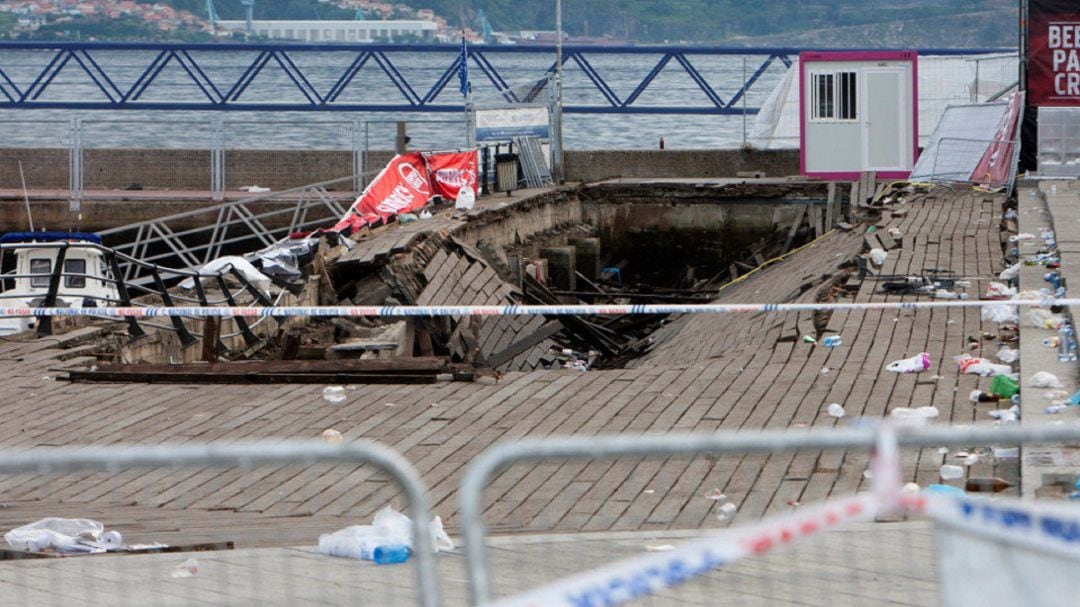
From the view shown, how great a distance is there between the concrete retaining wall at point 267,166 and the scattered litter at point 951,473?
78.4ft

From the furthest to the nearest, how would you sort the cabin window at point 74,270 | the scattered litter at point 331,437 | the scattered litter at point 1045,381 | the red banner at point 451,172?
the red banner at point 451,172
the cabin window at point 74,270
the scattered litter at point 1045,381
the scattered litter at point 331,437

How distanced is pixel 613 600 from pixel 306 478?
19.9ft

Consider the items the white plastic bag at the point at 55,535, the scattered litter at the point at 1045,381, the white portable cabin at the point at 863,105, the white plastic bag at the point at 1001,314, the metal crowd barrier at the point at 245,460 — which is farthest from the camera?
the white portable cabin at the point at 863,105

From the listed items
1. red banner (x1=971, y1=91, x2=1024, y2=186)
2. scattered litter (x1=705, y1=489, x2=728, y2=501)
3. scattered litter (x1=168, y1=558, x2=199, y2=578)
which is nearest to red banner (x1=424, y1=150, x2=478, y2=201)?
red banner (x1=971, y1=91, x2=1024, y2=186)

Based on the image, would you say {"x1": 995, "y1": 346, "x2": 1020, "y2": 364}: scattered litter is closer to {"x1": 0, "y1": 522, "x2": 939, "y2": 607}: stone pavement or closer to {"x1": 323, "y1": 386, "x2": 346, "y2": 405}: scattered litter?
{"x1": 323, "y1": 386, "x2": 346, "y2": 405}: scattered litter

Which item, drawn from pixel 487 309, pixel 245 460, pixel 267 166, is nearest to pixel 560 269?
pixel 267 166

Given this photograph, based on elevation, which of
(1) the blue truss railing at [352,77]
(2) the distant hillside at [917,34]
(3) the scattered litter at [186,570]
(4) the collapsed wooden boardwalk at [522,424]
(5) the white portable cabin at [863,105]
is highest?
(2) the distant hillside at [917,34]

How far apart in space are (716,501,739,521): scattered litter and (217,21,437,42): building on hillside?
79090mm

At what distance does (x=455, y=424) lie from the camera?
10906mm

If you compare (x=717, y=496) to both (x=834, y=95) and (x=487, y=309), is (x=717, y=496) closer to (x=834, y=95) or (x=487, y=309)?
(x=487, y=309)

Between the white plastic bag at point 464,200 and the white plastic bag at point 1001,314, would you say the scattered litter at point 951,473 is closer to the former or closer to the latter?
the white plastic bag at point 1001,314

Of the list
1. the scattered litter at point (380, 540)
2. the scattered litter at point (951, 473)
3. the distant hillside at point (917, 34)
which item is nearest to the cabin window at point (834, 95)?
the scattered litter at point (951, 473)

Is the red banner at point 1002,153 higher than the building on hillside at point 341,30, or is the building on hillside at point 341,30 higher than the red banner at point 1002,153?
the building on hillside at point 341,30

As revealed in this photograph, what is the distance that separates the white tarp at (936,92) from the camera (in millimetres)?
33844
